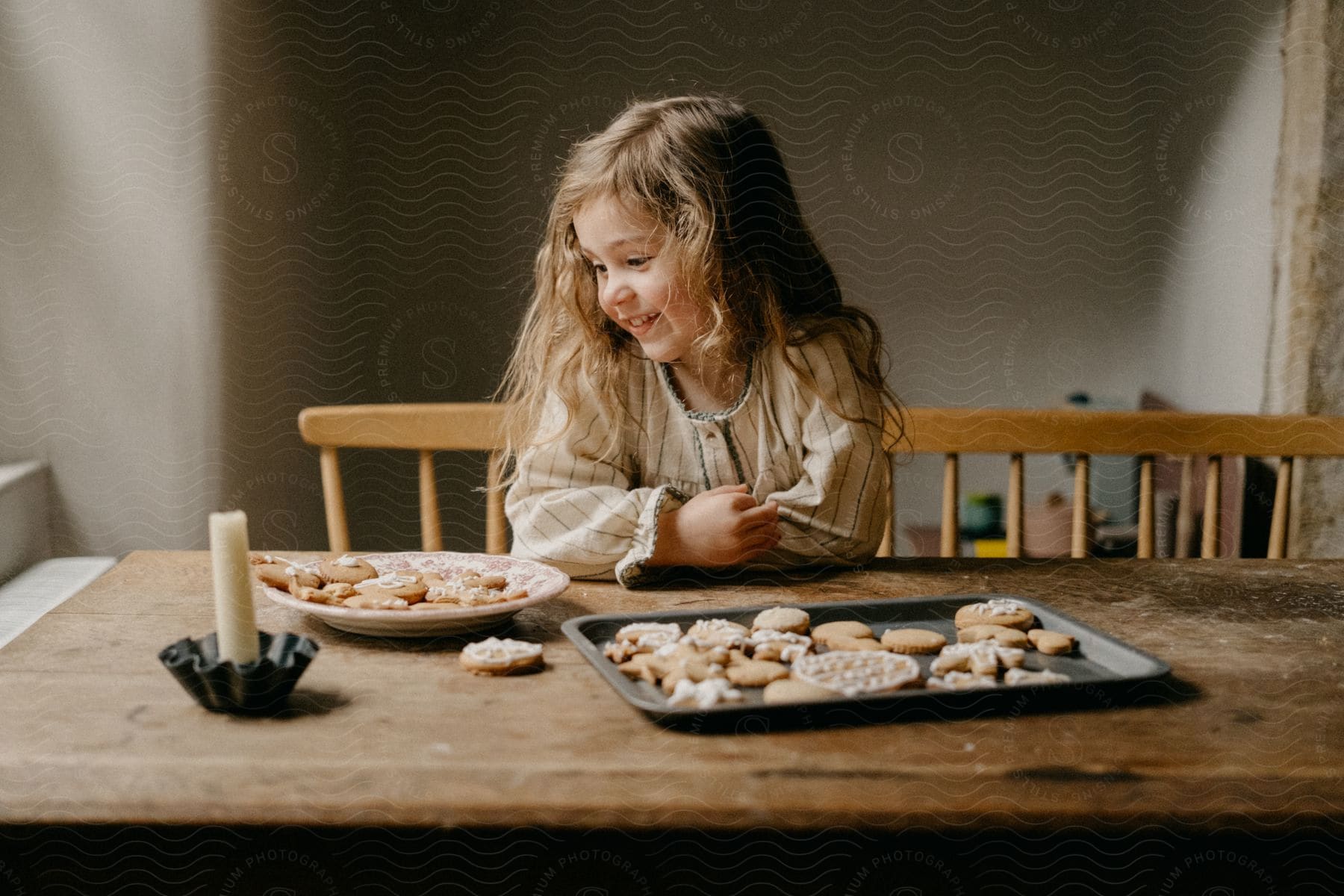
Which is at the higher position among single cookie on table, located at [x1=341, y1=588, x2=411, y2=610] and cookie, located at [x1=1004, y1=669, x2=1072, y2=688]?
single cookie on table, located at [x1=341, y1=588, x2=411, y2=610]

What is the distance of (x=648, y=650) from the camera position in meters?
0.82

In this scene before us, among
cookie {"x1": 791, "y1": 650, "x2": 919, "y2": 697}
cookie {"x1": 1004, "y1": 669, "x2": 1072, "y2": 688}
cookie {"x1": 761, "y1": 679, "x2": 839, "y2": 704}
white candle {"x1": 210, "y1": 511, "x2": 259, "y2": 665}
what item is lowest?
cookie {"x1": 1004, "y1": 669, "x2": 1072, "y2": 688}

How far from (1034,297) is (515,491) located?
6.09 feet

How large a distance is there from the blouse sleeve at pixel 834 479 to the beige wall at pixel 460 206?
789mm

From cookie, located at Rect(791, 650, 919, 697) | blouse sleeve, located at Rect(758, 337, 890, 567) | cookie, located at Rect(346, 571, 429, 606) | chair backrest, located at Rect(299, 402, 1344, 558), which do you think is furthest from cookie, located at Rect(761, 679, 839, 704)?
chair backrest, located at Rect(299, 402, 1344, 558)

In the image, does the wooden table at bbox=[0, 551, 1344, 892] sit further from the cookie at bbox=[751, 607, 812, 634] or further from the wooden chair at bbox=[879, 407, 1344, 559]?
the wooden chair at bbox=[879, 407, 1344, 559]

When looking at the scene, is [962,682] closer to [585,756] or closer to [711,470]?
[585,756]

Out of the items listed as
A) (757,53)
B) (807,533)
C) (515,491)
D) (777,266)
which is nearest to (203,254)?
(515,491)

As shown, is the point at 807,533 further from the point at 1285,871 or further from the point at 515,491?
the point at 1285,871

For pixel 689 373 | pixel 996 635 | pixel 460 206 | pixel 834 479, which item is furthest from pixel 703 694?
pixel 460 206

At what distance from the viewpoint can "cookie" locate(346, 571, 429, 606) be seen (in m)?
0.91

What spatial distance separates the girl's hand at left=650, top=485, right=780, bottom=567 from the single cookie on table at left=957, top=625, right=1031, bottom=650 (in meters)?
0.27

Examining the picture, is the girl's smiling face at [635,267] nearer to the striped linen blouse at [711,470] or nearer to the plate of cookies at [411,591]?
the striped linen blouse at [711,470]

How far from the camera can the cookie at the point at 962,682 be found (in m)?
0.74
